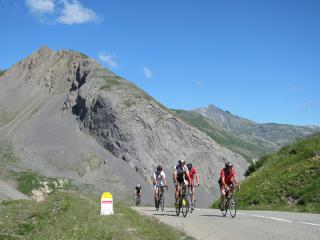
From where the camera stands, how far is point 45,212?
26.5m

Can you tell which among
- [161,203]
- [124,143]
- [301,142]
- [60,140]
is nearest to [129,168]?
[124,143]

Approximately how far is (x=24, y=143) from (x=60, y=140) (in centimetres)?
1321

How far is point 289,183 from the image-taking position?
106 ft

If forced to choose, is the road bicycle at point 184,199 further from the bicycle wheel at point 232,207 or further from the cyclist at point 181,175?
the bicycle wheel at point 232,207

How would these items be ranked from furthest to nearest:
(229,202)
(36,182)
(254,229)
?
(36,182) < (229,202) < (254,229)

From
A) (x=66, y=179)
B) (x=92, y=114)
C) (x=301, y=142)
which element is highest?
(x=92, y=114)

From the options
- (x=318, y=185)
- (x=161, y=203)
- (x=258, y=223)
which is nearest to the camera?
(x=258, y=223)

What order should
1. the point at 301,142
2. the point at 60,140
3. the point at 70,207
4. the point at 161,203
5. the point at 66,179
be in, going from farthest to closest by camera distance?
the point at 60,140 → the point at 66,179 → the point at 301,142 → the point at 161,203 → the point at 70,207

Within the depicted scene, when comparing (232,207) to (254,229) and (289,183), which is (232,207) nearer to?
(254,229)

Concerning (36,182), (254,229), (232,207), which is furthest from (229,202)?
(36,182)

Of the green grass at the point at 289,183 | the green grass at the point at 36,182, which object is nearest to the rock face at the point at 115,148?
the green grass at the point at 36,182

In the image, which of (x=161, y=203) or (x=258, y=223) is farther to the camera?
(x=161, y=203)

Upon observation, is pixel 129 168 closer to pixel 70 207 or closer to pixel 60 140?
pixel 60 140

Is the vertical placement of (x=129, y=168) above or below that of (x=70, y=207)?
above
